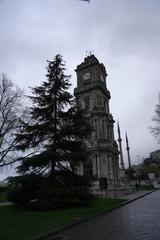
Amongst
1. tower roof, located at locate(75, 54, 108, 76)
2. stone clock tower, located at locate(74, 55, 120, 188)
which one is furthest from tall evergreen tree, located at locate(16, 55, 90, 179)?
tower roof, located at locate(75, 54, 108, 76)

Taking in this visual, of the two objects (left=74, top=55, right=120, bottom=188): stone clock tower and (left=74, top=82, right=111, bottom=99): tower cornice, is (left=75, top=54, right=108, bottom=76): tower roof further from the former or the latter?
(left=74, top=82, right=111, bottom=99): tower cornice

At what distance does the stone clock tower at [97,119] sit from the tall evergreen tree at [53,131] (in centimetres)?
2493

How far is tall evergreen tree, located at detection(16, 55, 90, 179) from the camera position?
18.2 metres

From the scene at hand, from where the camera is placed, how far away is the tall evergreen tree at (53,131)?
717 inches

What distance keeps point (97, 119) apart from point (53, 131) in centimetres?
2994

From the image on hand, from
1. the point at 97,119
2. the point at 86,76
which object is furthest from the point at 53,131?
the point at 86,76

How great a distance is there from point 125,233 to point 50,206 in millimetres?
8429

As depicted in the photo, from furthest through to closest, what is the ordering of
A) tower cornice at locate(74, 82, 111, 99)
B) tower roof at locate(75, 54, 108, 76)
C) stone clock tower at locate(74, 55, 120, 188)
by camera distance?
tower roof at locate(75, 54, 108, 76), tower cornice at locate(74, 82, 111, 99), stone clock tower at locate(74, 55, 120, 188)

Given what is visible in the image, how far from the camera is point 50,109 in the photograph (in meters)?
19.6

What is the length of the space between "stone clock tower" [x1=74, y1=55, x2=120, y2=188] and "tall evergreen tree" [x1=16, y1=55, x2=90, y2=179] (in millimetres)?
24930

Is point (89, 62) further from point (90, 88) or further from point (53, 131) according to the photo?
point (53, 131)

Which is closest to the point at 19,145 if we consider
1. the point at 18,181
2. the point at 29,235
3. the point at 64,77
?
the point at 18,181

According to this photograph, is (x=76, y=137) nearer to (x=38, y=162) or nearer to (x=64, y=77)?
(x=38, y=162)

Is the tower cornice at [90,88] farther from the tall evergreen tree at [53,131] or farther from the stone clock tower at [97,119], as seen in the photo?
the tall evergreen tree at [53,131]
